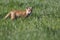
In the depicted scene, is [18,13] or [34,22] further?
[18,13]

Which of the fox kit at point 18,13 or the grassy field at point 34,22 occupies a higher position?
the fox kit at point 18,13

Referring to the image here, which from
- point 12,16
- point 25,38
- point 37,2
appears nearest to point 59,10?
point 37,2

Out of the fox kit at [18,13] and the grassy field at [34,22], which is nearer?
the grassy field at [34,22]

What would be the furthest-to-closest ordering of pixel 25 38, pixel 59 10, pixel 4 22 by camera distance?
1. pixel 59 10
2. pixel 4 22
3. pixel 25 38

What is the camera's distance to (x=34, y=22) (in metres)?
8.80

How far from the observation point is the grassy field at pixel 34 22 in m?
7.78

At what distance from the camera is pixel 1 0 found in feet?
36.0

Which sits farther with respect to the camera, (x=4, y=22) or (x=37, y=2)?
(x=37, y=2)

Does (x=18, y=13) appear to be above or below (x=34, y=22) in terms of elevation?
above

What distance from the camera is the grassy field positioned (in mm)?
7777

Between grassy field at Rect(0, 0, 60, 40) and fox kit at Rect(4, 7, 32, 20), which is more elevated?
fox kit at Rect(4, 7, 32, 20)

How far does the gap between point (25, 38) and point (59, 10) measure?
9.79 ft

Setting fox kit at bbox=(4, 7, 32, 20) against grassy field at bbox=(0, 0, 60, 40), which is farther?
fox kit at bbox=(4, 7, 32, 20)

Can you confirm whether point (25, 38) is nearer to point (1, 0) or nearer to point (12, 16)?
point (12, 16)
